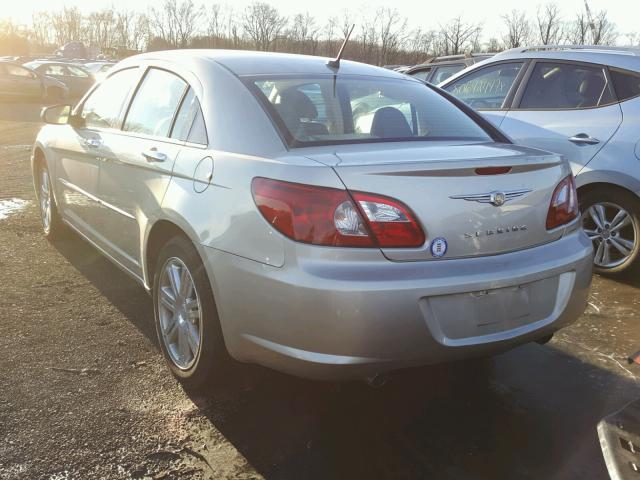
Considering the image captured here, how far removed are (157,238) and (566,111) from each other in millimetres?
3387

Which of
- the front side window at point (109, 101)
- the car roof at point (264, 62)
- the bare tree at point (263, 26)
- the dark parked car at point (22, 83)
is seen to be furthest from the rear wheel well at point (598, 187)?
the bare tree at point (263, 26)

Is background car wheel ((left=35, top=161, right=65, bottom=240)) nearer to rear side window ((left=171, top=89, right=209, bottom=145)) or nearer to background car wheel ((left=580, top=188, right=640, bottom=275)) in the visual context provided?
rear side window ((left=171, top=89, right=209, bottom=145))

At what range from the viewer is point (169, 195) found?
288 centimetres

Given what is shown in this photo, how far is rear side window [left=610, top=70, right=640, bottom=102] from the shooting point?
4.52 m

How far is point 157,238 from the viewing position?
123 inches

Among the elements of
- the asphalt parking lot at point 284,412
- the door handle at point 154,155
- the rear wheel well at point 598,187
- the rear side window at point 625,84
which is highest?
the rear side window at point 625,84

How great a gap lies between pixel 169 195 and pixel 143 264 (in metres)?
0.58

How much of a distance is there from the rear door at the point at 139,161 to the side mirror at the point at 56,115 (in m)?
1.11

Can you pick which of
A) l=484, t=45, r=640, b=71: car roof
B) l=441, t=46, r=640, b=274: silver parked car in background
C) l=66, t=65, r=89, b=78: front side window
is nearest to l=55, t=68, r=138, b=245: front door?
l=441, t=46, r=640, b=274: silver parked car in background

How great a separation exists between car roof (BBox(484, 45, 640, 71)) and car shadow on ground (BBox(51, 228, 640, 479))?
8.24 feet

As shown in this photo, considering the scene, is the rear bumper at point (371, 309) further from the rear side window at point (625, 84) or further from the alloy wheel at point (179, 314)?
the rear side window at point (625, 84)

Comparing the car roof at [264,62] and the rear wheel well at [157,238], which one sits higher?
the car roof at [264,62]

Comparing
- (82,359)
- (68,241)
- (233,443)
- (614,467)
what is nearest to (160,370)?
(82,359)

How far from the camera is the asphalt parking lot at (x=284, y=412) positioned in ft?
7.86
